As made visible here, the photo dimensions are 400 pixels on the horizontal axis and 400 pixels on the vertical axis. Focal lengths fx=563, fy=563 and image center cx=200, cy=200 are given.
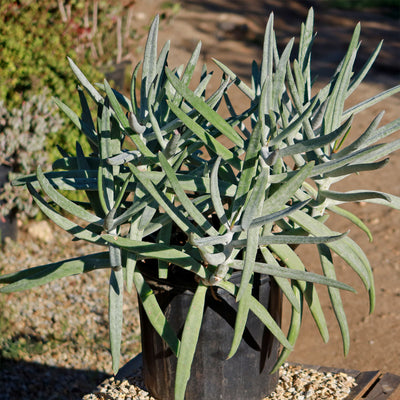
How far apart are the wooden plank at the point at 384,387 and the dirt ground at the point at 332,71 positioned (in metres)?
0.96

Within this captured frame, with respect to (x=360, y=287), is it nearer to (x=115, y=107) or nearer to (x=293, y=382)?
(x=293, y=382)

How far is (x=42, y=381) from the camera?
2688 mm

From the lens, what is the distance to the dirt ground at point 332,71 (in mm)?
2963

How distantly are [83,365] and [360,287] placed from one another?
1.68 meters

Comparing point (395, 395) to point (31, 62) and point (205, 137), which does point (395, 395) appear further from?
point (31, 62)

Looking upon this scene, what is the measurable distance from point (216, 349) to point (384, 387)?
0.62 m

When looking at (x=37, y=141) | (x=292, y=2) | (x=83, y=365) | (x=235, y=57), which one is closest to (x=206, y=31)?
(x=235, y=57)

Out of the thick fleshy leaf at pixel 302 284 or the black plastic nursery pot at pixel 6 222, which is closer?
the thick fleshy leaf at pixel 302 284

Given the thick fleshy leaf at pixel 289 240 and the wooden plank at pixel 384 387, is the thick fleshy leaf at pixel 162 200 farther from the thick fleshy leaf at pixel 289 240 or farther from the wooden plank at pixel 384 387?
the wooden plank at pixel 384 387

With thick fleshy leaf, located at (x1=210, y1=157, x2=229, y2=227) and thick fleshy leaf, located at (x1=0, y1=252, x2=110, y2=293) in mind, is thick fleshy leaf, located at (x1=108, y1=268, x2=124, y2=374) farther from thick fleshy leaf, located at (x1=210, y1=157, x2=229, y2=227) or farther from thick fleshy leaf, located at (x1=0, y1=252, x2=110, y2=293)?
thick fleshy leaf, located at (x1=210, y1=157, x2=229, y2=227)

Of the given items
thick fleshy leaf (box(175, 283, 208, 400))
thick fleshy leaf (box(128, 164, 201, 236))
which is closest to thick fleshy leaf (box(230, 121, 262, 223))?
thick fleshy leaf (box(128, 164, 201, 236))

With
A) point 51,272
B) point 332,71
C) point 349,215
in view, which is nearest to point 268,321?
point 349,215

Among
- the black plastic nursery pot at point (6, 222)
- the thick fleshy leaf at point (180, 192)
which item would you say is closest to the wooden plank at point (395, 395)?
the thick fleshy leaf at point (180, 192)

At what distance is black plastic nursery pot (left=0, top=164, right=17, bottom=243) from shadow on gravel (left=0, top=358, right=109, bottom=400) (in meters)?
0.94
